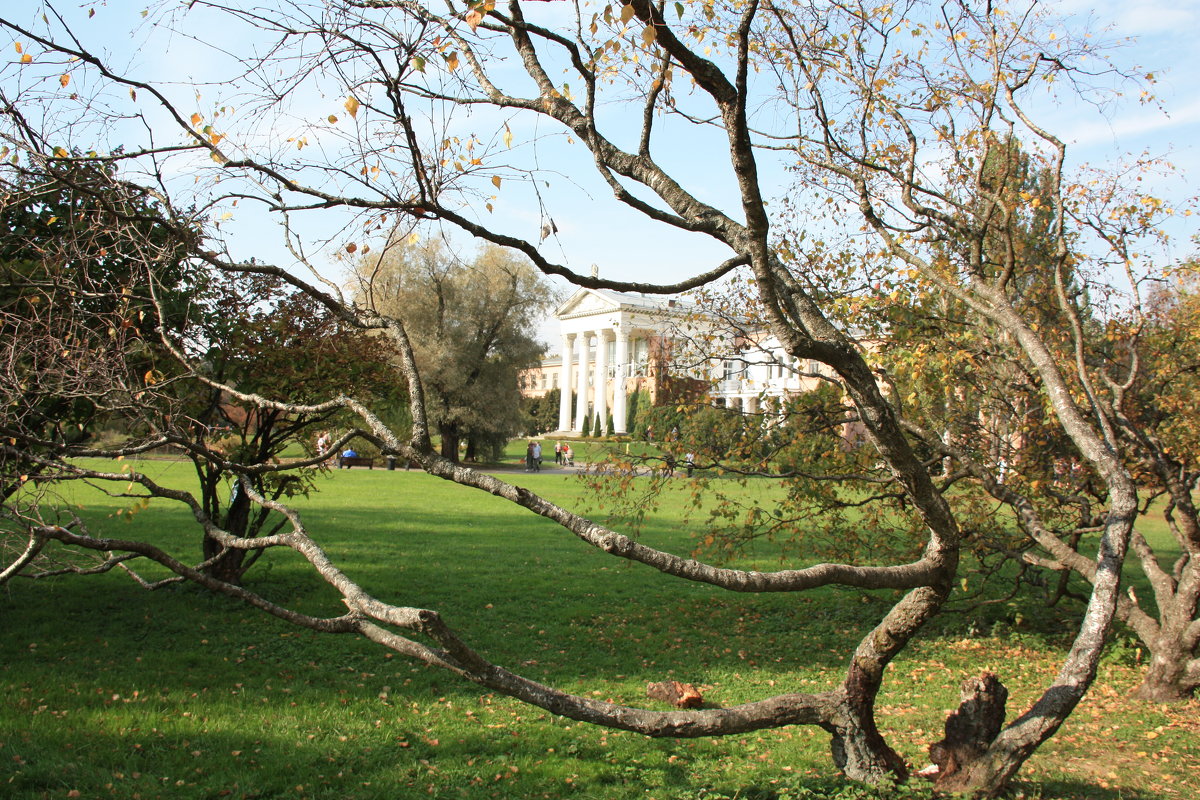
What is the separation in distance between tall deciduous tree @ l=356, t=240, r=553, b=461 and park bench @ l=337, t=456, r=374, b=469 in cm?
298

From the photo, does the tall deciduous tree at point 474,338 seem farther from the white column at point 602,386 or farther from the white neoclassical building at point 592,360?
the white column at point 602,386

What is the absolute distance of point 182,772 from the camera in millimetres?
4895

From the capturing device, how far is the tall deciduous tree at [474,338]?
3312 cm

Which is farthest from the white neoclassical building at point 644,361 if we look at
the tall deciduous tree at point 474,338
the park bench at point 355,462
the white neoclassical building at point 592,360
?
the park bench at point 355,462

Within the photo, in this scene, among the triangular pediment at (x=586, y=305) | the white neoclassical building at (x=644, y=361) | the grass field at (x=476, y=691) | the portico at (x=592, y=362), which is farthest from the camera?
the portico at (x=592, y=362)

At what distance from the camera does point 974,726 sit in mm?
4645

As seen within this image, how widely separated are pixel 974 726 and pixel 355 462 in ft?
103

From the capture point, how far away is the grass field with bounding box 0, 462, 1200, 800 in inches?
197

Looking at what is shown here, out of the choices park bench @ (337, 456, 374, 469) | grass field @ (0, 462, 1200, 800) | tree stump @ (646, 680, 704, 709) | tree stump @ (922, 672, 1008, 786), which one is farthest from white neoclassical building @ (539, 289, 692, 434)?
tree stump @ (922, 672, 1008, 786)

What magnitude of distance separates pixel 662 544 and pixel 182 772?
435 inches

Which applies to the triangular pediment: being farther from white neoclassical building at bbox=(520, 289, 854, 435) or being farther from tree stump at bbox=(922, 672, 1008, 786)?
tree stump at bbox=(922, 672, 1008, 786)

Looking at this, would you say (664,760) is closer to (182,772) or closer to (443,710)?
(443,710)

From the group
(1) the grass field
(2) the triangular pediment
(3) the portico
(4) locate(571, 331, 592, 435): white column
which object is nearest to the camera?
(1) the grass field

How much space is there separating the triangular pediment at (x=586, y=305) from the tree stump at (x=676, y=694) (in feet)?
184
